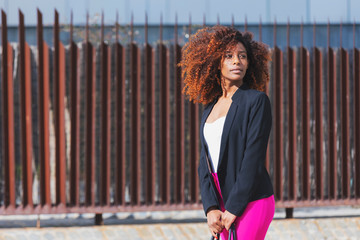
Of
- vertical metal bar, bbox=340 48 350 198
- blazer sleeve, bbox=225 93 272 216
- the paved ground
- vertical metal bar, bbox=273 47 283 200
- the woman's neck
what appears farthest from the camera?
vertical metal bar, bbox=340 48 350 198

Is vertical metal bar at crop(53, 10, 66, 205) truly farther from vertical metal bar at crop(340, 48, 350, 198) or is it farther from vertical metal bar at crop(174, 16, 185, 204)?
vertical metal bar at crop(340, 48, 350, 198)

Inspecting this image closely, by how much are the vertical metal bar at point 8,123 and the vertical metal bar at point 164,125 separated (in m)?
1.74

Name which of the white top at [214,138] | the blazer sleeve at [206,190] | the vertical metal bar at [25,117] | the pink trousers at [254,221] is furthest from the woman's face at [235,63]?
the vertical metal bar at [25,117]

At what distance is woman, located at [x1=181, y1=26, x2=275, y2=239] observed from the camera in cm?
195

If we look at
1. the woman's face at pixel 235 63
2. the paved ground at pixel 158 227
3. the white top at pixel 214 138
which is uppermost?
the woman's face at pixel 235 63

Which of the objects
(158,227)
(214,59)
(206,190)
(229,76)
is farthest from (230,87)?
(158,227)

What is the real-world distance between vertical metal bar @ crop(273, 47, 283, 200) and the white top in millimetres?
3091

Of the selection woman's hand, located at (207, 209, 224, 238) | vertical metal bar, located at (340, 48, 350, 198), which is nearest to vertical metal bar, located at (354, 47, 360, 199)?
vertical metal bar, located at (340, 48, 350, 198)

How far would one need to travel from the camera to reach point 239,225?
1962 mm

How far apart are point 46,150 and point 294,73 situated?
10.3 ft

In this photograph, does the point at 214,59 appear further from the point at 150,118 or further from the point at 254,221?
the point at 150,118

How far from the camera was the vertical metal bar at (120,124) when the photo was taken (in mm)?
4805

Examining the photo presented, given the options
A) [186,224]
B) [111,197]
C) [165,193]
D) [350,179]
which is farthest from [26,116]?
[350,179]

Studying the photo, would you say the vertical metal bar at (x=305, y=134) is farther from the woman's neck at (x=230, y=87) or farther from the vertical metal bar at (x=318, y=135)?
the woman's neck at (x=230, y=87)
